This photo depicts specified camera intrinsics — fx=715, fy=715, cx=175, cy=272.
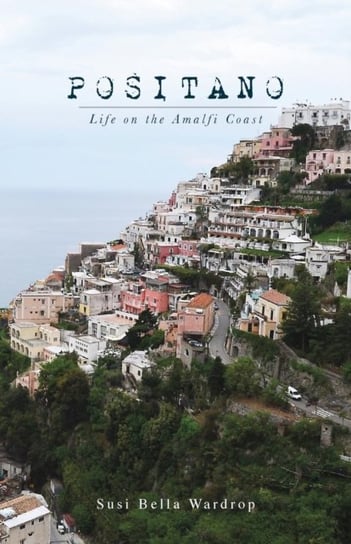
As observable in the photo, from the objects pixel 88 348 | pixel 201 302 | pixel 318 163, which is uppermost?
pixel 318 163

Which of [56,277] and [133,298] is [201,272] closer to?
[133,298]

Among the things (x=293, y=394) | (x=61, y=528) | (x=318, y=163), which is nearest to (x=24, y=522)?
(x=61, y=528)

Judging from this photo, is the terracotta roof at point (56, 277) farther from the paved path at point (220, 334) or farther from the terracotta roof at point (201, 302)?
the terracotta roof at point (201, 302)

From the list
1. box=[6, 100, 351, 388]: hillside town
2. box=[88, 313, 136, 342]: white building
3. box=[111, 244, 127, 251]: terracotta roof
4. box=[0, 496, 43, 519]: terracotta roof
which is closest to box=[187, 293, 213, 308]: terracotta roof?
box=[6, 100, 351, 388]: hillside town

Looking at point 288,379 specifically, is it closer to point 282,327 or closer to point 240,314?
point 282,327

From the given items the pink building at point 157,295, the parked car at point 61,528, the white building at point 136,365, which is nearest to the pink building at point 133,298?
the pink building at point 157,295

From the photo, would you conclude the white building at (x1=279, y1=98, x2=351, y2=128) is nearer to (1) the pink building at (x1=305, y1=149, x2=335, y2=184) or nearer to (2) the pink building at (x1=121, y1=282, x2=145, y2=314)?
(1) the pink building at (x1=305, y1=149, x2=335, y2=184)
